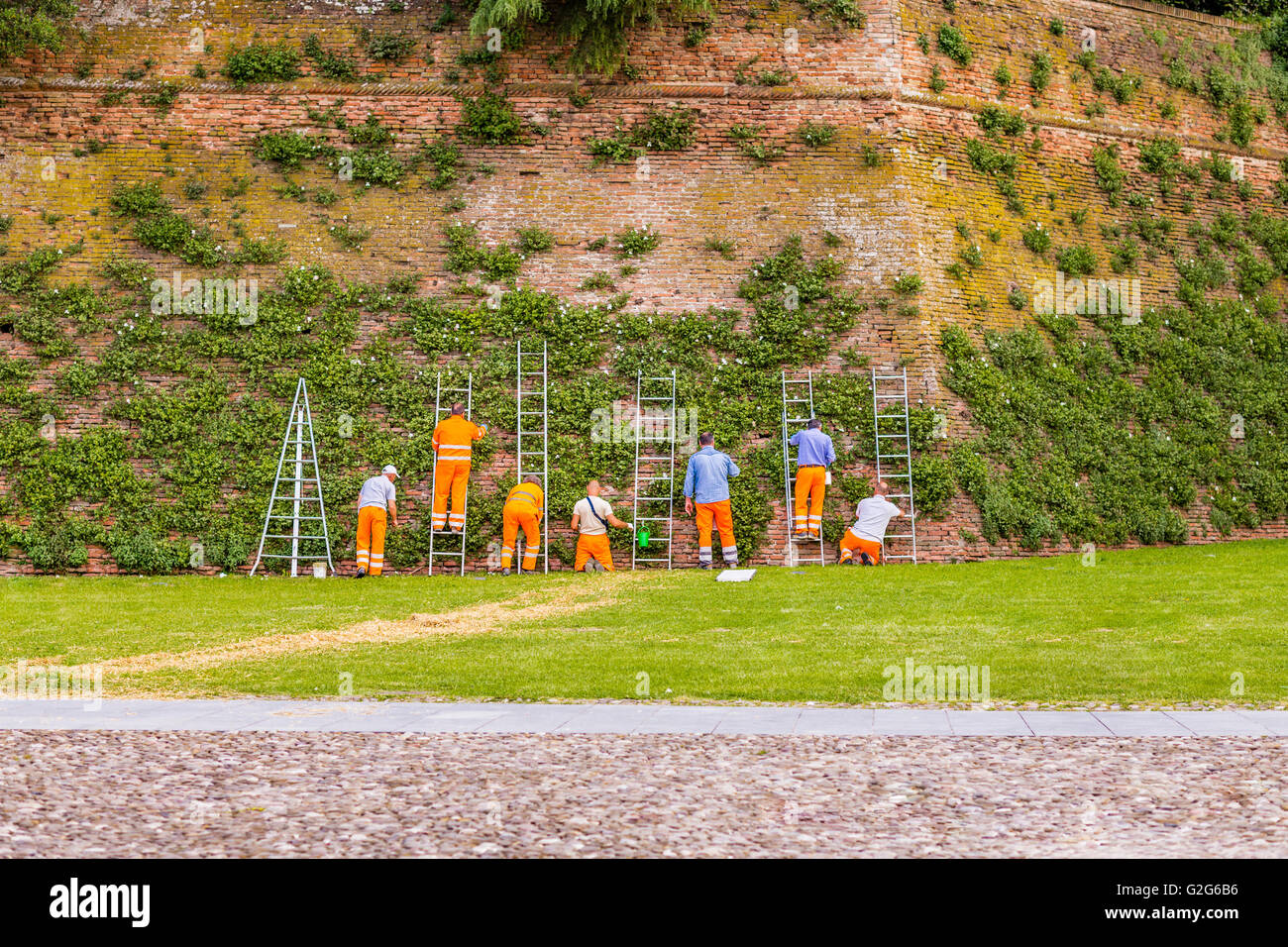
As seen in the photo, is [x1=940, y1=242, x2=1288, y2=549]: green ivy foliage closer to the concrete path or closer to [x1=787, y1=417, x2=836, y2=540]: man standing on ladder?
[x1=787, y1=417, x2=836, y2=540]: man standing on ladder

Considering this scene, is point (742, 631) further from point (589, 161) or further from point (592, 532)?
point (589, 161)

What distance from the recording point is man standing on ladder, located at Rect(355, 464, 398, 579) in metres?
17.7

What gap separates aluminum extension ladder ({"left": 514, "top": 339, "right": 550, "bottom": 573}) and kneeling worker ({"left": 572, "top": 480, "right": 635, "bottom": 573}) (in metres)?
0.65

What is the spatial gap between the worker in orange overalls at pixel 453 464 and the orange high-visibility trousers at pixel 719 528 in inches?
139

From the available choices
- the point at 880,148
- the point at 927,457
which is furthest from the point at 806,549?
the point at 880,148

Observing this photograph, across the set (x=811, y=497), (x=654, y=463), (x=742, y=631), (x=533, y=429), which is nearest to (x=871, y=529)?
(x=811, y=497)

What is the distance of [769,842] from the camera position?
202 inches

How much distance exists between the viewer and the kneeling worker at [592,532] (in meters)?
18.0

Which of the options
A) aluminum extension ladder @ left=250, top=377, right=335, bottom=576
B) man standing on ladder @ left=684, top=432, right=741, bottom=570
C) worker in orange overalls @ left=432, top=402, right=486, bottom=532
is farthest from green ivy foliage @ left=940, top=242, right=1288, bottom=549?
aluminum extension ladder @ left=250, top=377, right=335, bottom=576

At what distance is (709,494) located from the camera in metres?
17.8

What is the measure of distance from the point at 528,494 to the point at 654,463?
7.19 ft

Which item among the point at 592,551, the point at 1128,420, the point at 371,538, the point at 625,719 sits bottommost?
the point at 625,719

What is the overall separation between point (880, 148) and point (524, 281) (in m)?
6.44

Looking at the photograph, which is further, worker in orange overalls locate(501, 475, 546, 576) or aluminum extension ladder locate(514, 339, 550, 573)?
aluminum extension ladder locate(514, 339, 550, 573)
